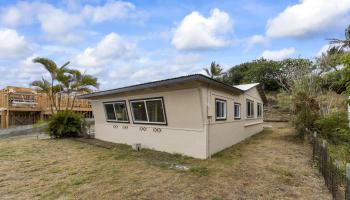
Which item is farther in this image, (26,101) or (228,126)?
(26,101)

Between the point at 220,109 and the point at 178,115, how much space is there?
1.63 meters

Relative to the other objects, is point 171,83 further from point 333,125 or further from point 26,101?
point 26,101

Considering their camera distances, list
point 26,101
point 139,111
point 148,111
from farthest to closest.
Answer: point 26,101
point 139,111
point 148,111

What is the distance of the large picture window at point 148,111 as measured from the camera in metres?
8.02

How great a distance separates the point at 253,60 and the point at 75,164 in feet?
89.3

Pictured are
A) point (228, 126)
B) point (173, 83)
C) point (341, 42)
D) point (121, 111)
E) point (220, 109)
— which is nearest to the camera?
point (173, 83)

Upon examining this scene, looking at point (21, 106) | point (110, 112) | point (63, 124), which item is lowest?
point (63, 124)

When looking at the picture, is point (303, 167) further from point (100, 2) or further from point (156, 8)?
point (100, 2)

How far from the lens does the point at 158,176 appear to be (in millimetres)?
5172

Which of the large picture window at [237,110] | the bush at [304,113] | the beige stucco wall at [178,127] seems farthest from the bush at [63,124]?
the bush at [304,113]

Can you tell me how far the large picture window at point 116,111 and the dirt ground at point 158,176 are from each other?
2261mm

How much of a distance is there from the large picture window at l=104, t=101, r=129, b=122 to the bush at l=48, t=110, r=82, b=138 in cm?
287

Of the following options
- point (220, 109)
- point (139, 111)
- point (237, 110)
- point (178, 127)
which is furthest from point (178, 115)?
point (237, 110)

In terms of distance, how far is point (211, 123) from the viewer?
7.13m
